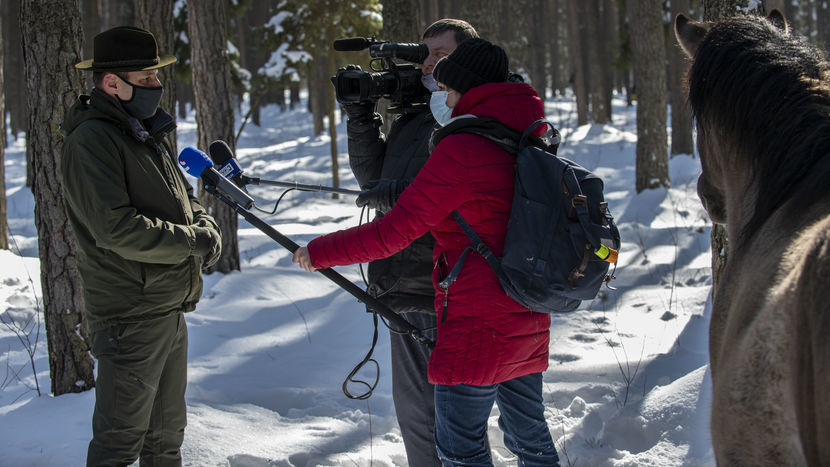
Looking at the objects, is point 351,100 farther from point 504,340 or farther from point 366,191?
point 504,340

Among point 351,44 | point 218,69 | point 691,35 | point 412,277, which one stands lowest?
point 412,277

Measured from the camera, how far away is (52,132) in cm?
421

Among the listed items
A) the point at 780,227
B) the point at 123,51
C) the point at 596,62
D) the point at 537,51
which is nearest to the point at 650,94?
the point at 596,62

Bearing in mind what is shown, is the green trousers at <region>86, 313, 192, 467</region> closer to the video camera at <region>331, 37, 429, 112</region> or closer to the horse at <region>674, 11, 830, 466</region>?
the video camera at <region>331, 37, 429, 112</region>

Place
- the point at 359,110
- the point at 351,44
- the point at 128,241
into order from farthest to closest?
the point at 351,44
the point at 359,110
the point at 128,241

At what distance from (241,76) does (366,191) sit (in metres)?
20.9

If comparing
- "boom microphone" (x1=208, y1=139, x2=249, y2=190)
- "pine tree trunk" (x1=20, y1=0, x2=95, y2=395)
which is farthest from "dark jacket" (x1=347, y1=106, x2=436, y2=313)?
"pine tree trunk" (x1=20, y1=0, x2=95, y2=395)

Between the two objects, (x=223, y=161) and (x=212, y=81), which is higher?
(x=212, y=81)

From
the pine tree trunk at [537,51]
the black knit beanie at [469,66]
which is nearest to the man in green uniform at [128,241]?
the black knit beanie at [469,66]

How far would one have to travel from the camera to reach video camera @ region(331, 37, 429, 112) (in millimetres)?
3141

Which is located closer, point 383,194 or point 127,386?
point 127,386

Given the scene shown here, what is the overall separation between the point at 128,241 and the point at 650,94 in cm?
1145

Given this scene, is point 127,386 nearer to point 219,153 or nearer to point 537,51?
point 219,153

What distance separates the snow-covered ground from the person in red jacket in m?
1.28
